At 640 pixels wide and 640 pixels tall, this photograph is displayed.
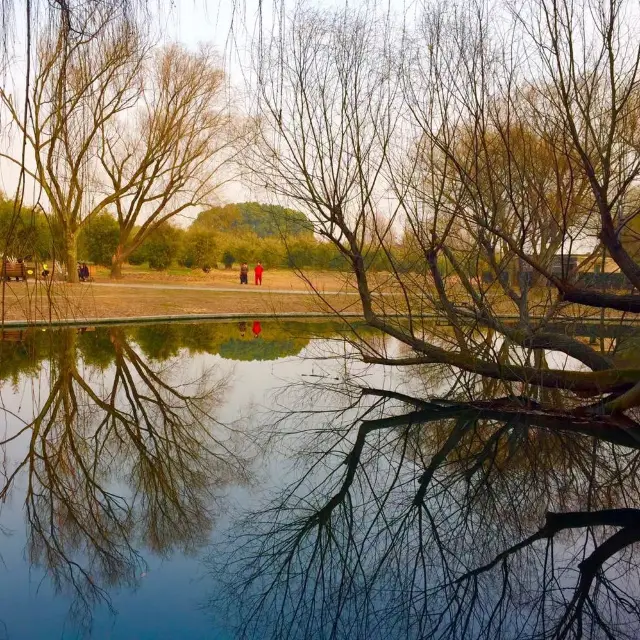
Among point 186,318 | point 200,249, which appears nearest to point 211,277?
point 200,249

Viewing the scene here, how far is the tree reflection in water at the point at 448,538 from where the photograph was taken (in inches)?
117

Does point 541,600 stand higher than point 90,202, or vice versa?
point 90,202

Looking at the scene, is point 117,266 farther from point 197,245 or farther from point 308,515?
point 308,515

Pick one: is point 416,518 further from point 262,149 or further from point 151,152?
point 151,152

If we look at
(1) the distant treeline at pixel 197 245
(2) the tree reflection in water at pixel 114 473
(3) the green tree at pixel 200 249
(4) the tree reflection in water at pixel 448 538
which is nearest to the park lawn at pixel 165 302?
(1) the distant treeline at pixel 197 245

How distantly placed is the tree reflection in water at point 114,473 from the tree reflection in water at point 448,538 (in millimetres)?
431

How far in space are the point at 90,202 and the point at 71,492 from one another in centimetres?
170

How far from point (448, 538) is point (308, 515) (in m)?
0.78

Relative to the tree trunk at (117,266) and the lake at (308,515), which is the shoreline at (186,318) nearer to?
the lake at (308,515)

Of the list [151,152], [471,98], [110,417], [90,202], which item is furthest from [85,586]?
[151,152]

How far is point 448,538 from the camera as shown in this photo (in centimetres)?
377

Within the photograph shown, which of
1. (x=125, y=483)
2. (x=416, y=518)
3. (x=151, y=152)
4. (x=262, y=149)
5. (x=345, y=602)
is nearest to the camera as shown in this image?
(x=345, y=602)

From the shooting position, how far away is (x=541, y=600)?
312 cm

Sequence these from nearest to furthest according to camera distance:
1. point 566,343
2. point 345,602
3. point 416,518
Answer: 1. point 345,602
2. point 416,518
3. point 566,343
